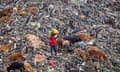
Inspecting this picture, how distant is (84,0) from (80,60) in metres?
5.03

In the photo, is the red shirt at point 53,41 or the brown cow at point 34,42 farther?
the brown cow at point 34,42

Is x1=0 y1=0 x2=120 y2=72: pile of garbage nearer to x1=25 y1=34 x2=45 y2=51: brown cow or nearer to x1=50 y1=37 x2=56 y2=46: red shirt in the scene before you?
x1=25 y1=34 x2=45 y2=51: brown cow

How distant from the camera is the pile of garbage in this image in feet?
41.5

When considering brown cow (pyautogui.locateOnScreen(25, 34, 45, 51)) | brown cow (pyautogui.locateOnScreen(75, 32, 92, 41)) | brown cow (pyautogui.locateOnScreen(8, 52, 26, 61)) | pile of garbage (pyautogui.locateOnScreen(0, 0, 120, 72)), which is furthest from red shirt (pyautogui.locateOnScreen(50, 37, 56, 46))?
brown cow (pyautogui.locateOnScreen(75, 32, 92, 41))

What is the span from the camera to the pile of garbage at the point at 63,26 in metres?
12.7

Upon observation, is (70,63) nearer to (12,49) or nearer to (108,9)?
(12,49)

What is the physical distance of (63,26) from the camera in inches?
585

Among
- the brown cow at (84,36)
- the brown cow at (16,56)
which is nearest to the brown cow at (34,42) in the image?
the brown cow at (16,56)

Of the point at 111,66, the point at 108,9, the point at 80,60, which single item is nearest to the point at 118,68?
the point at 111,66

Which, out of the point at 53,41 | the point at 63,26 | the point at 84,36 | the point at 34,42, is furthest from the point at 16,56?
the point at 63,26

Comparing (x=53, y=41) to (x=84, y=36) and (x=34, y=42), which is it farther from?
(x=84, y=36)

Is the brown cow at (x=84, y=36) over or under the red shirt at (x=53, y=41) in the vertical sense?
under

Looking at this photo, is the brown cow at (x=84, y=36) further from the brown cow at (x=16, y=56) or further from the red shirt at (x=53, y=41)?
the brown cow at (x=16, y=56)

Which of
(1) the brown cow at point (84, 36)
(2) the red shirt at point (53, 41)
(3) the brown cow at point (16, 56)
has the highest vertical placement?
(2) the red shirt at point (53, 41)
